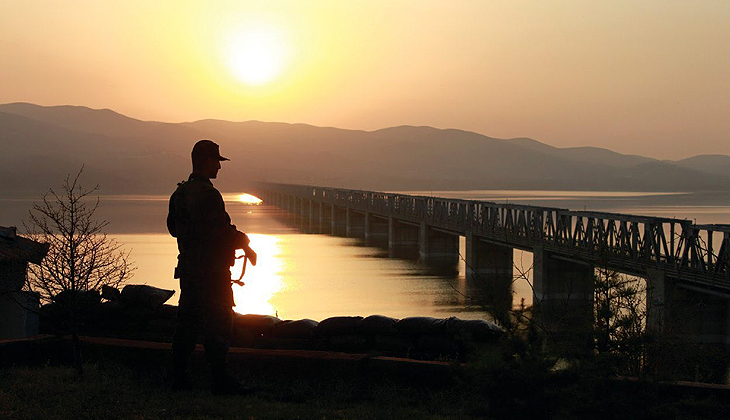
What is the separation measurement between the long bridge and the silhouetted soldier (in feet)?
9.49

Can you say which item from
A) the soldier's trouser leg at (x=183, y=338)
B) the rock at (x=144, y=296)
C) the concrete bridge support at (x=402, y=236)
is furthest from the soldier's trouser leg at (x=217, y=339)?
the concrete bridge support at (x=402, y=236)

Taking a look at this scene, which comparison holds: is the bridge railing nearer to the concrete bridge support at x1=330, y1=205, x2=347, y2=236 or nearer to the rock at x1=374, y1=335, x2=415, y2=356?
the rock at x1=374, y1=335, x2=415, y2=356

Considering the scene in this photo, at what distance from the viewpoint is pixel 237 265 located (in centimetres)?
4969

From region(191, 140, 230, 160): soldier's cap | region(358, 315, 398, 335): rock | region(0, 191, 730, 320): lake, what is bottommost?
region(0, 191, 730, 320): lake

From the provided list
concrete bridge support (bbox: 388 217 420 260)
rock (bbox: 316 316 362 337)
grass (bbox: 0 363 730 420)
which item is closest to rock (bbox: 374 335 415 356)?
rock (bbox: 316 316 362 337)

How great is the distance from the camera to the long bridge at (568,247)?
2327 cm

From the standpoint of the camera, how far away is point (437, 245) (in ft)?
182

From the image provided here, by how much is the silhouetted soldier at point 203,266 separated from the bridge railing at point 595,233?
14.9 ft

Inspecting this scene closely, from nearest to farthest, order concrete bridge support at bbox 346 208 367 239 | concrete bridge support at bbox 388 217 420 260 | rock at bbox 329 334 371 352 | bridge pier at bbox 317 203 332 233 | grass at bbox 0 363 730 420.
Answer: grass at bbox 0 363 730 420 → rock at bbox 329 334 371 352 → concrete bridge support at bbox 388 217 420 260 → concrete bridge support at bbox 346 208 367 239 → bridge pier at bbox 317 203 332 233

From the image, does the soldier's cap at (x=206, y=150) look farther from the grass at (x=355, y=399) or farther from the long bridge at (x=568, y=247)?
the long bridge at (x=568, y=247)

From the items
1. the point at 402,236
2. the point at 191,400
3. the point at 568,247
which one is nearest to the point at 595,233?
the point at 568,247

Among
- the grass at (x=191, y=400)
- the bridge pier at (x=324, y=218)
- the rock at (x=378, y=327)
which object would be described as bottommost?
the bridge pier at (x=324, y=218)

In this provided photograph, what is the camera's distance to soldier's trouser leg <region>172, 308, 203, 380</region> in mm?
9648

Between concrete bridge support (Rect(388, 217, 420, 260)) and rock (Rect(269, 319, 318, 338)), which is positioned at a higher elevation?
rock (Rect(269, 319, 318, 338))
